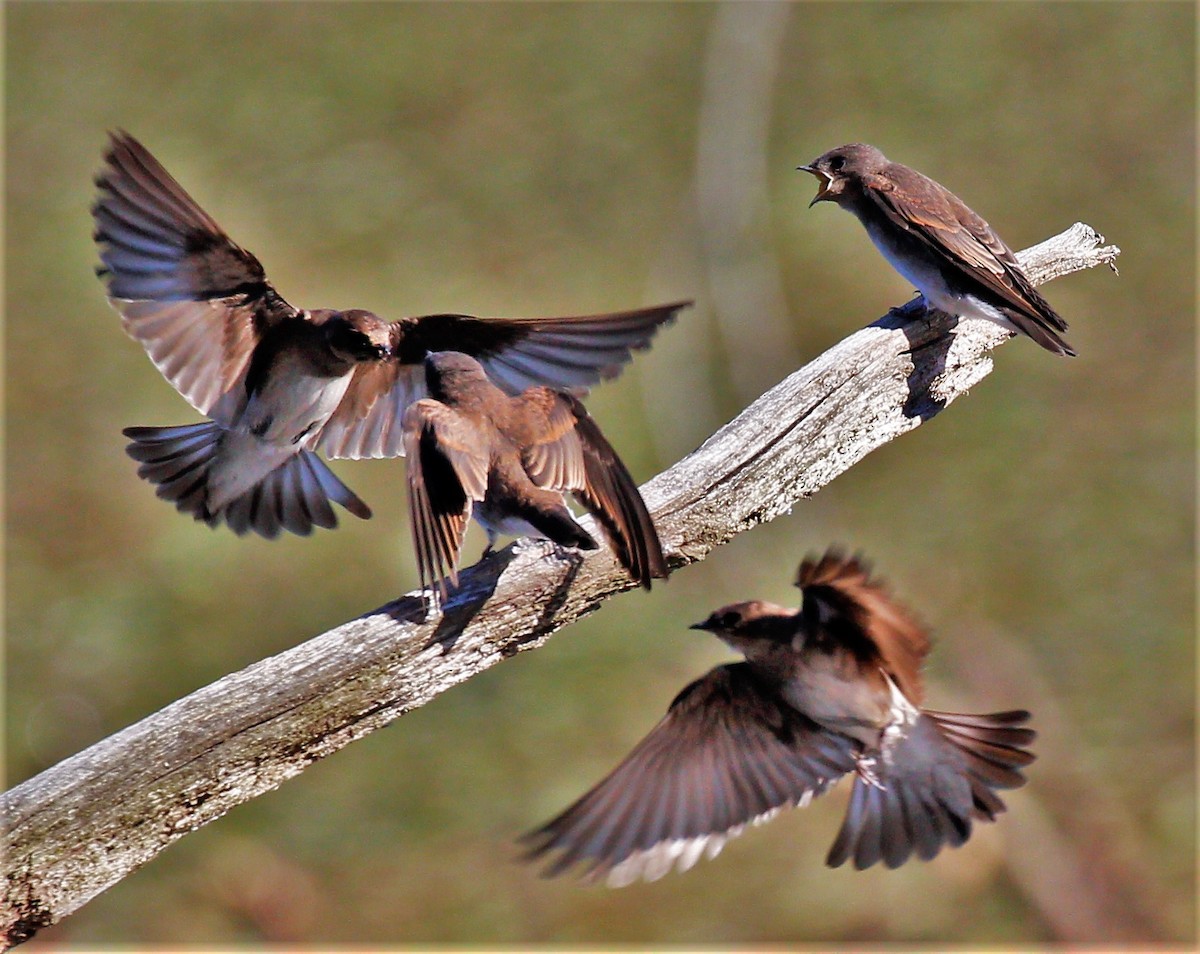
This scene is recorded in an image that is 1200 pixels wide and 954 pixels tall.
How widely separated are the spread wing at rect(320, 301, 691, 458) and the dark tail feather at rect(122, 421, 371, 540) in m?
0.32

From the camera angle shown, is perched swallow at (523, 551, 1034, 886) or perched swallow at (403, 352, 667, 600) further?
perched swallow at (523, 551, 1034, 886)

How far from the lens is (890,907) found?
6.79 metres

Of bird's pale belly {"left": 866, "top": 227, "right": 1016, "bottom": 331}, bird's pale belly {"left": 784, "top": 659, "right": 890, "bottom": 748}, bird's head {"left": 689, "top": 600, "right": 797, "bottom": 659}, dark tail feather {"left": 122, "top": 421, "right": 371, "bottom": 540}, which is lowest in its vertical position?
bird's pale belly {"left": 784, "top": 659, "right": 890, "bottom": 748}

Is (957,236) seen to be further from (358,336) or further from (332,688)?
(332,688)

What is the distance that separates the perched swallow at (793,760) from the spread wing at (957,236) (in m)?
1.17

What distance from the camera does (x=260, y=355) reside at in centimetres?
475

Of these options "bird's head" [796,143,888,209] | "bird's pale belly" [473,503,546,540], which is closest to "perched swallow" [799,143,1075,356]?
"bird's head" [796,143,888,209]

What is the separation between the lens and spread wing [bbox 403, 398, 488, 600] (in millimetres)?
3539

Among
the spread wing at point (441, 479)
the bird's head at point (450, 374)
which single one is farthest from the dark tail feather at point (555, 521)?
the bird's head at point (450, 374)

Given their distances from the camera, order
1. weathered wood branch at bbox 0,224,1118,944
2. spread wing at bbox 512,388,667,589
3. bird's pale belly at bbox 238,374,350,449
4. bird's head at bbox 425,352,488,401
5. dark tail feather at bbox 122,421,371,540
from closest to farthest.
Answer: weathered wood branch at bbox 0,224,1118,944 < spread wing at bbox 512,388,667,589 < bird's head at bbox 425,352,488,401 < bird's pale belly at bbox 238,374,350,449 < dark tail feather at bbox 122,421,371,540

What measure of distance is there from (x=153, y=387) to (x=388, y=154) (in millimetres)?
A: 2785

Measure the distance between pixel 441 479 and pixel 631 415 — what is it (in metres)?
5.10

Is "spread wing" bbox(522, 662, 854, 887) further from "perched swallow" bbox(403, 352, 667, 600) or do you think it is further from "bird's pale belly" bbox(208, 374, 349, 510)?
"bird's pale belly" bbox(208, 374, 349, 510)

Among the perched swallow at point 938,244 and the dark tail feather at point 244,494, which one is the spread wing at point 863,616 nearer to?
the perched swallow at point 938,244
